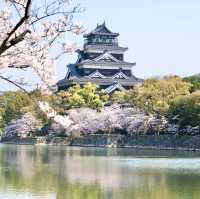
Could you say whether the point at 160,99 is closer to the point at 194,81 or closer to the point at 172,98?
the point at 172,98

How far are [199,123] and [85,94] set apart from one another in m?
17.0

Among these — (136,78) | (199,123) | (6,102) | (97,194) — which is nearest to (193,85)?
(199,123)

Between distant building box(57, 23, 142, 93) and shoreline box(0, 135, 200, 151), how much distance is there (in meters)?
7.91

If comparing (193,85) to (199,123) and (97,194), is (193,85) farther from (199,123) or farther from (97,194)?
(97,194)

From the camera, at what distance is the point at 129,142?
5066 cm

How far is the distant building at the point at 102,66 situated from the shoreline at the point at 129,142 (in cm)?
791

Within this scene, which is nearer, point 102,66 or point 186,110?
point 186,110

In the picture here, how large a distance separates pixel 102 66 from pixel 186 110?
2859cm

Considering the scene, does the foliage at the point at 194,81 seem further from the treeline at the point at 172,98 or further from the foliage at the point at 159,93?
the foliage at the point at 159,93

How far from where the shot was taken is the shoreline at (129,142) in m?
43.6

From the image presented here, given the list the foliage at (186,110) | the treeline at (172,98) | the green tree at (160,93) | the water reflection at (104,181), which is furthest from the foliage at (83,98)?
the water reflection at (104,181)

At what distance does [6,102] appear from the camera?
68.7 m

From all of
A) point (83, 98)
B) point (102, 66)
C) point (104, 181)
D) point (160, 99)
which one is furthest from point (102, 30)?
point (104, 181)

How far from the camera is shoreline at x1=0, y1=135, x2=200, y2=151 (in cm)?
4362
